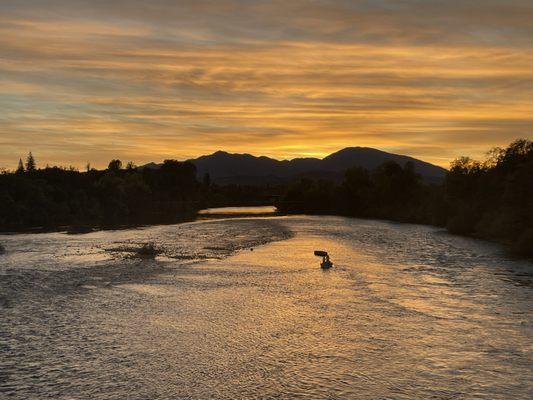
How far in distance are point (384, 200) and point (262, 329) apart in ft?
494

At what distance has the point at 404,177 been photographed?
168 meters

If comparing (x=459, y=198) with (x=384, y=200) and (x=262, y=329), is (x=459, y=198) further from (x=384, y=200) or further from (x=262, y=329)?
(x=262, y=329)

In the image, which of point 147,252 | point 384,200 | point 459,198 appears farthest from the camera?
point 384,200

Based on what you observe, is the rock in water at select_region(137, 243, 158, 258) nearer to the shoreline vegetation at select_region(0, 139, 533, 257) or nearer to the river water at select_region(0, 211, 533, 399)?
the river water at select_region(0, 211, 533, 399)

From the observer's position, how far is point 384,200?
172750 millimetres

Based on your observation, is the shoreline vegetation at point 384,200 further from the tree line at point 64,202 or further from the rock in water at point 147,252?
the rock in water at point 147,252

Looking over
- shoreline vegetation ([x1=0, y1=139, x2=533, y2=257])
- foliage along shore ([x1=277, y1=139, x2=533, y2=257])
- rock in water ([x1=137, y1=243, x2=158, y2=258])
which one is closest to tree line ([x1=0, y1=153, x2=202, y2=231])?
shoreline vegetation ([x1=0, y1=139, x2=533, y2=257])

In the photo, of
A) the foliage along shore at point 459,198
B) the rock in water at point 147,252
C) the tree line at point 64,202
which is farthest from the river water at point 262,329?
the tree line at point 64,202

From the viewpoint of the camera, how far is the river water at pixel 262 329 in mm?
Result: 19969

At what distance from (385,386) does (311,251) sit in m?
45.7

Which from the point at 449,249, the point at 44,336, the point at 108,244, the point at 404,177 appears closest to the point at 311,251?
the point at 449,249

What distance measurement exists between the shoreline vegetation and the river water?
923 inches

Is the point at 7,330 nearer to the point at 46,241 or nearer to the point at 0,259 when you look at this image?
the point at 0,259

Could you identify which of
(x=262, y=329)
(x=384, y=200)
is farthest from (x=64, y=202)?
(x=262, y=329)
